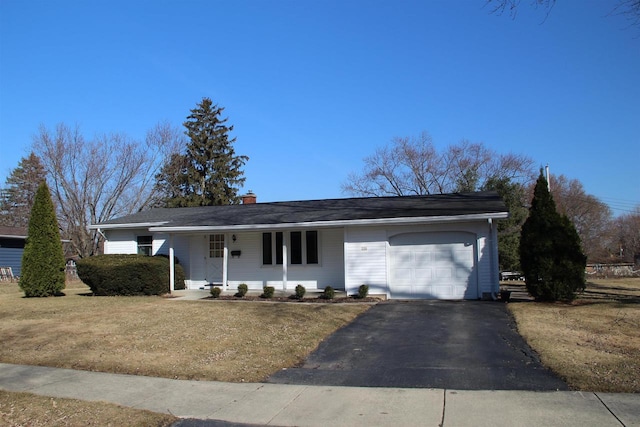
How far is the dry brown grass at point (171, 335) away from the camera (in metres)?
7.91

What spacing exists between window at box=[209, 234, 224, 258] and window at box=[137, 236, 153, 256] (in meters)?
3.11

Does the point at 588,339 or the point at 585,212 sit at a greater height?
the point at 585,212

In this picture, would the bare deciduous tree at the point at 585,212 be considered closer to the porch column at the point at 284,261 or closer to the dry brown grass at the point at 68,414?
the porch column at the point at 284,261

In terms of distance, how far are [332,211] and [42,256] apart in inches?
419

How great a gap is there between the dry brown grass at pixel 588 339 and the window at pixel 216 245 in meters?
11.7

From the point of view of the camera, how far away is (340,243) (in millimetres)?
18453

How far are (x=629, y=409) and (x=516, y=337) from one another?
4.13 metres

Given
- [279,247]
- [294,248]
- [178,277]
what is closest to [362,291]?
[294,248]

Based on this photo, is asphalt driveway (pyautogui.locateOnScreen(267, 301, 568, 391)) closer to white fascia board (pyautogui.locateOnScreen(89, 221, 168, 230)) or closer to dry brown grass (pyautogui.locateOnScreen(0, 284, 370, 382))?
dry brown grass (pyautogui.locateOnScreen(0, 284, 370, 382))

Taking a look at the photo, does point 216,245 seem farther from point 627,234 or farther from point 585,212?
point 627,234

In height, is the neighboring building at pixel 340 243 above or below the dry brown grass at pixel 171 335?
above

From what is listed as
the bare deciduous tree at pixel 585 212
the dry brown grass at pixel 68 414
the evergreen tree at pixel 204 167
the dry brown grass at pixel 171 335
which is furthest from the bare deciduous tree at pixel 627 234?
the dry brown grass at pixel 68 414

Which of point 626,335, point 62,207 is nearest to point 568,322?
→ point 626,335

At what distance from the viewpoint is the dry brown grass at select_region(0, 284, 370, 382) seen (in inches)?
311
